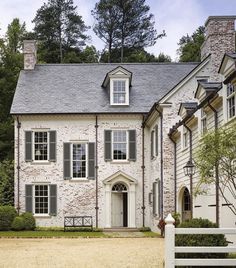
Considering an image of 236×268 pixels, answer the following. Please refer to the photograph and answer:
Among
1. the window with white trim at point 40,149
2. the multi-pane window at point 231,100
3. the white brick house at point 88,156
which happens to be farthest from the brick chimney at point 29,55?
the multi-pane window at point 231,100

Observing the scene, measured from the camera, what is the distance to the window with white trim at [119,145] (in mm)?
34125

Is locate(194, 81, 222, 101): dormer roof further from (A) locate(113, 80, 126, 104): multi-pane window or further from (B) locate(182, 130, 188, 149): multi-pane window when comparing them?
(A) locate(113, 80, 126, 104): multi-pane window

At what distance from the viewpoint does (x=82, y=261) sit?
15781mm

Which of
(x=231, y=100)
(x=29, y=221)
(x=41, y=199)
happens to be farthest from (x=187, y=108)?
(x=41, y=199)

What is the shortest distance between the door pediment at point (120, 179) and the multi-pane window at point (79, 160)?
150 cm

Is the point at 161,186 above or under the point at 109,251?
above

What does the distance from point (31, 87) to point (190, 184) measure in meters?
14.8

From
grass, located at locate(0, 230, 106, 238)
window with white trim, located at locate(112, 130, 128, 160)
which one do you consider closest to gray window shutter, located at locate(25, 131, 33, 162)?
window with white trim, located at locate(112, 130, 128, 160)

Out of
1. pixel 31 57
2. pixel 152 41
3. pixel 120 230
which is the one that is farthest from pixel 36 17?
pixel 120 230

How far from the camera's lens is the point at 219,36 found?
96.7ft

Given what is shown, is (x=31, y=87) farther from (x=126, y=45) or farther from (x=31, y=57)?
(x=126, y=45)

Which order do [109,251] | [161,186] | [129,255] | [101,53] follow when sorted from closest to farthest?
[129,255]
[109,251]
[161,186]
[101,53]

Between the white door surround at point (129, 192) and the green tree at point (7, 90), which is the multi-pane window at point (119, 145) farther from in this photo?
the green tree at point (7, 90)

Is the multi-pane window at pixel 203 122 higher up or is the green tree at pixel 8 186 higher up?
the multi-pane window at pixel 203 122
